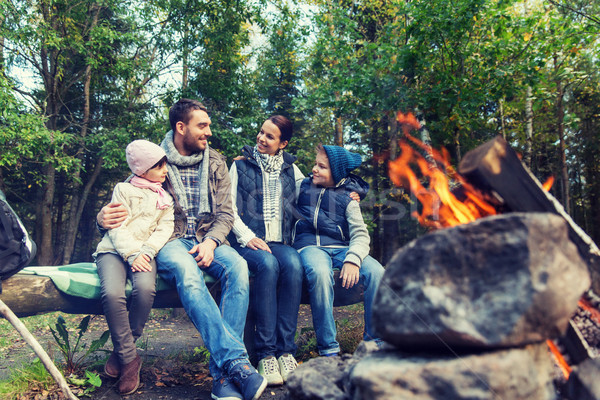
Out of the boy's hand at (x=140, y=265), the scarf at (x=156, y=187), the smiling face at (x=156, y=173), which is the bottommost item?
the boy's hand at (x=140, y=265)

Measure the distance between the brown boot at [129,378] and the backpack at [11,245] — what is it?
1004 mm

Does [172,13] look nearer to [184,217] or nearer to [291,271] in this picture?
[184,217]

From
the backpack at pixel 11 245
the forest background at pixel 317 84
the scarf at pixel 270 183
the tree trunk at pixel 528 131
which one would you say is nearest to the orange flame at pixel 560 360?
the scarf at pixel 270 183

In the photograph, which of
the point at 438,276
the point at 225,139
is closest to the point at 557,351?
the point at 438,276

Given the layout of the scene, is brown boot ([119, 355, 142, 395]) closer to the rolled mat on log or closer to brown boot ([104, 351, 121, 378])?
brown boot ([104, 351, 121, 378])

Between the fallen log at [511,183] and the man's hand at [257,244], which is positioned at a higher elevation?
the fallen log at [511,183]

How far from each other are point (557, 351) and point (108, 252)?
274cm

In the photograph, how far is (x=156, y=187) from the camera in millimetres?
3207

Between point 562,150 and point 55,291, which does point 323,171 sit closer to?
point 55,291

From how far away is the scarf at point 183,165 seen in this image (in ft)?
11.2

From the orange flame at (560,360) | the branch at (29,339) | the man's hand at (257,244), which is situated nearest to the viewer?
the orange flame at (560,360)

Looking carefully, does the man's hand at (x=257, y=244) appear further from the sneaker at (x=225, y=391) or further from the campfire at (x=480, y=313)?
the campfire at (x=480, y=313)

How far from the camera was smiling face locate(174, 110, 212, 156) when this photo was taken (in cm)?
354

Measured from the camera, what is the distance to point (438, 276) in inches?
52.2
